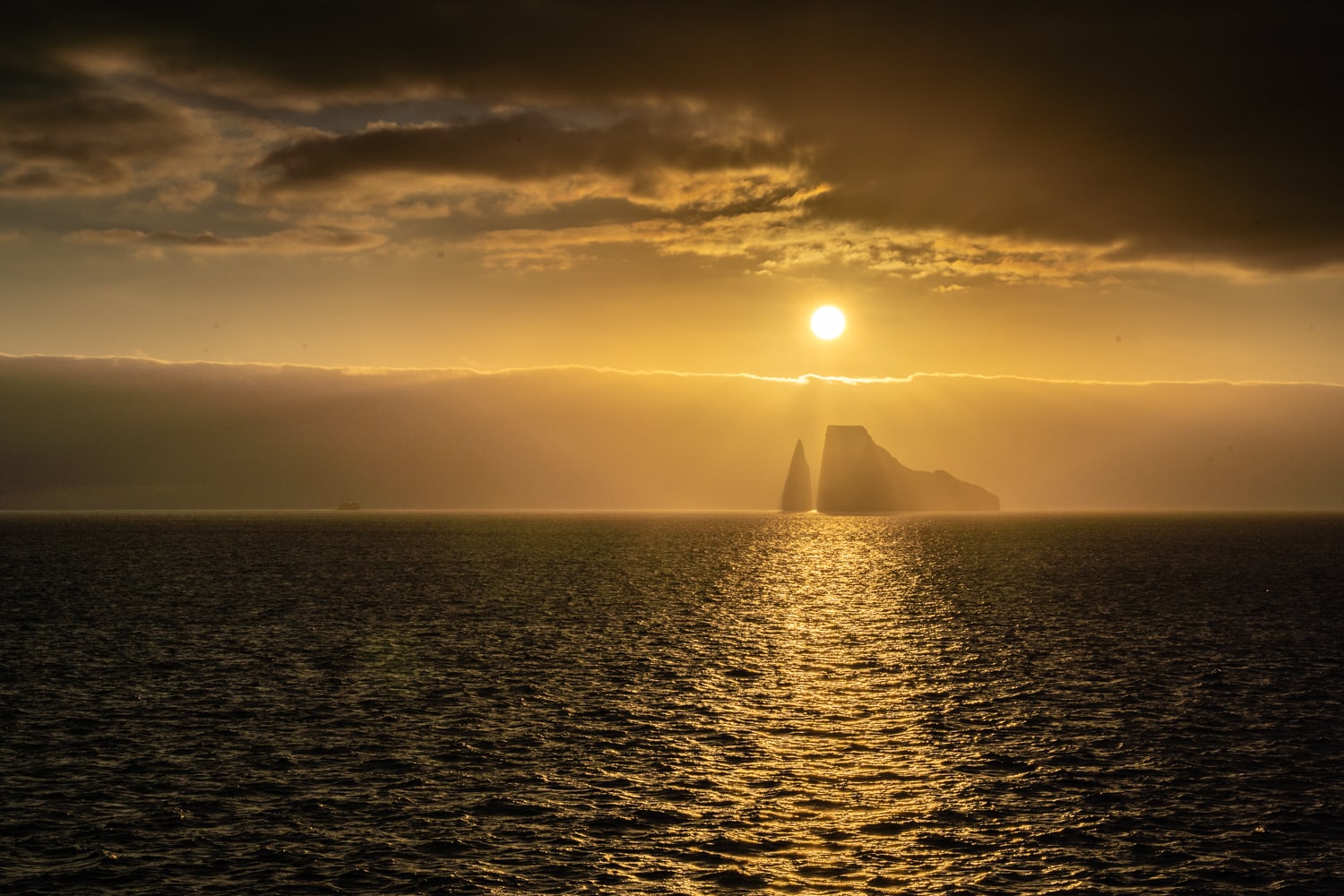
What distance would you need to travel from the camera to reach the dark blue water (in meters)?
28.6

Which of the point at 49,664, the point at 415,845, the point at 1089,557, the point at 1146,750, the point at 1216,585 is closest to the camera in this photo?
the point at 415,845

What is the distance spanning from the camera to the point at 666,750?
136 ft

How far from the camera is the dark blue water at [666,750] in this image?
28.6 metres

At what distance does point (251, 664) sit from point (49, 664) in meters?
11.1

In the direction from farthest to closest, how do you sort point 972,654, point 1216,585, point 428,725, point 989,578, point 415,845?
point 989,578, point 1216,585, point 972,654, point 428,725, point 415,845

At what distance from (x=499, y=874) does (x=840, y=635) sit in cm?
5311

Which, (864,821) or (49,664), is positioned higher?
(864,821)

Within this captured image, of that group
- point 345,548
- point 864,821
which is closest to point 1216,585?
point 864,821

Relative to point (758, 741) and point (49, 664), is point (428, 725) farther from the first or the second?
point (49, 664)

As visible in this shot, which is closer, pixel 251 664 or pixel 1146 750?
pixel 1146 750

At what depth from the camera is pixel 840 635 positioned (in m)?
77.9

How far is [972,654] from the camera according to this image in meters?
67.3

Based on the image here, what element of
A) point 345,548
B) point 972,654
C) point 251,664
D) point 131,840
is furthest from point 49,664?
point 345,548

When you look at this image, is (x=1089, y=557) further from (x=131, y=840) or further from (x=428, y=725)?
(x=131, y=840)
